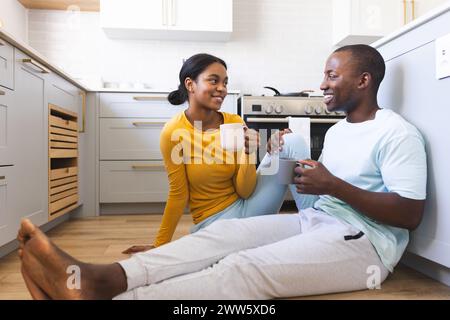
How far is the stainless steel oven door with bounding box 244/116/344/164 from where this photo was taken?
8.89 ft

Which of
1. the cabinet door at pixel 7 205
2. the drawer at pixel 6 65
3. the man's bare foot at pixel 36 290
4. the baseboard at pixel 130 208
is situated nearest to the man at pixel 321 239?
the man's bare foot at pixel 36 290

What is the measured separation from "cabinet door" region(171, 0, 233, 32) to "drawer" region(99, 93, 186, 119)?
616 millimetres

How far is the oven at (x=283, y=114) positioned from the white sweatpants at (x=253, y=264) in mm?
1617

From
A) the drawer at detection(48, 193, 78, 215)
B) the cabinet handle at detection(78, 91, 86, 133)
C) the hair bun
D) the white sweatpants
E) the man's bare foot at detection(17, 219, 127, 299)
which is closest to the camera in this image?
the man's bare foot at detection(17, 219, 127, 299)

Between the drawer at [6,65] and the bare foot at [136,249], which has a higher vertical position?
the drawer at [6,65]

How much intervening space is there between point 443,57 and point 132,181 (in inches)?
83.9

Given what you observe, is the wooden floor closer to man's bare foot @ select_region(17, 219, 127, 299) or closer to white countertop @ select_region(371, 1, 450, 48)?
man's bare foot @ select_region(17, 219, 127, 299)

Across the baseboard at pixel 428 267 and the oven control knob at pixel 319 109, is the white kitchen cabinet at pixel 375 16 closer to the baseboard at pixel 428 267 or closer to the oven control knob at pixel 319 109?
the oven control knob at pixel 319 109

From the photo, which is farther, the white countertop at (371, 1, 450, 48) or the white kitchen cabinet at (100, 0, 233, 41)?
the white kitchen cabinet at (100, 0, 233, 41)

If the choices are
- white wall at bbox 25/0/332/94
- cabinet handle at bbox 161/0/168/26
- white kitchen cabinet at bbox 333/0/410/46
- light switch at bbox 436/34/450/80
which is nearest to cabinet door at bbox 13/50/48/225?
cabinet handle at bbox 161/0/168/26

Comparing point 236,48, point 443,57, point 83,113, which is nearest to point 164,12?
point 236,48

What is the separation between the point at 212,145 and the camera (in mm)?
1444

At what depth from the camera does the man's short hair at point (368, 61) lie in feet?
4.05
